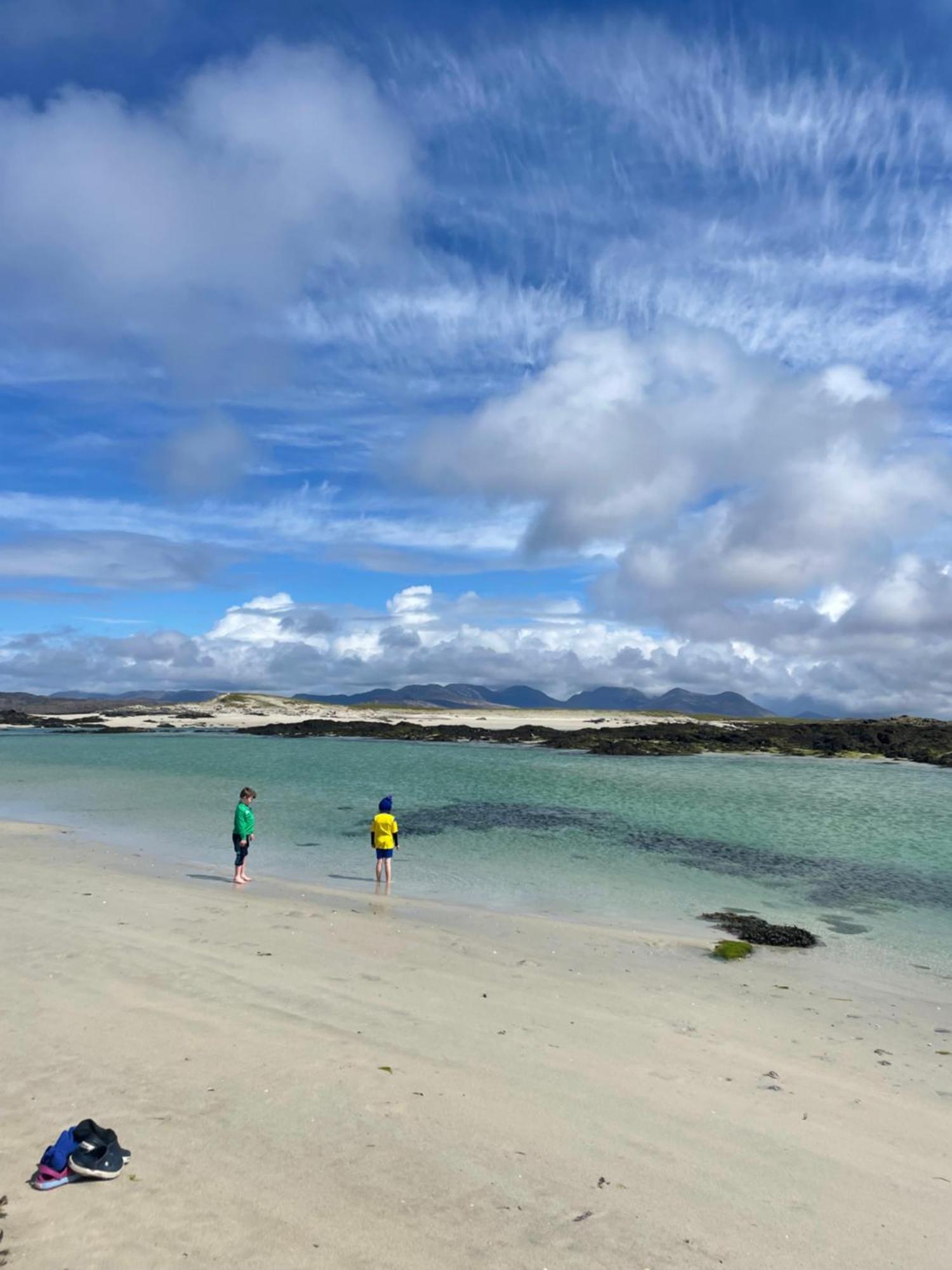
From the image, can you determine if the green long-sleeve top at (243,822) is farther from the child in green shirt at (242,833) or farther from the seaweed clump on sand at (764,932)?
the seaweed clump on sand at (764,932)

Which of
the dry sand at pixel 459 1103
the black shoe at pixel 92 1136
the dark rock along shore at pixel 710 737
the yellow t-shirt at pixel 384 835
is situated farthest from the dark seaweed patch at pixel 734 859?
the dark rock along shore at pixel 710 737

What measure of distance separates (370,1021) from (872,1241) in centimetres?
564

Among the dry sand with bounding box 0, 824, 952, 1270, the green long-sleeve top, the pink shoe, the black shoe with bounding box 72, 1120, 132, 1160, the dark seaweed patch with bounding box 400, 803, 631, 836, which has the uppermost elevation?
the green long-sleeve top

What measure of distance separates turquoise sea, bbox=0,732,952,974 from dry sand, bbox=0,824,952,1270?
5018 mm

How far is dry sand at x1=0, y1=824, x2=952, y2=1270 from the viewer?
5418 millimetres

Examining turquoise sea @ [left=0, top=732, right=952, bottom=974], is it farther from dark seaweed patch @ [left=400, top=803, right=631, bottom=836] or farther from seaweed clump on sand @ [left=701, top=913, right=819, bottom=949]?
seaweed clump on sand @ [left=701, top=913, right=819, bottom=949]

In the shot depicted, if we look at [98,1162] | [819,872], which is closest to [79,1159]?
[98,1162]

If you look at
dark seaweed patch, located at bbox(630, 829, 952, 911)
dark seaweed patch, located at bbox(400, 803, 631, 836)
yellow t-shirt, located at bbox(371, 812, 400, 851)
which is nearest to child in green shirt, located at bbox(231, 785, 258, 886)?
yellow t-shirt, located at bbox(371, 812, 400, 851)

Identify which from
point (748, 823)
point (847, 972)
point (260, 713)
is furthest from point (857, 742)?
point (260, 713)

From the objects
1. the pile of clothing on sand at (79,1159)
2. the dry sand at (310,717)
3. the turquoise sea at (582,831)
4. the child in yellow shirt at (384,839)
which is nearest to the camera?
the pile of clothing on sand at (79,1159)

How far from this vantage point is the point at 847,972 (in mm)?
13430

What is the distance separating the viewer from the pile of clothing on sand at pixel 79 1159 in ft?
18.2

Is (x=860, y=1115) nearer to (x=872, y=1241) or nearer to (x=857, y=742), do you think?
(x=872, y=1241)

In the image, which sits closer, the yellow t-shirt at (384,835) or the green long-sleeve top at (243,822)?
the yellow t-shirt at (384,835)
